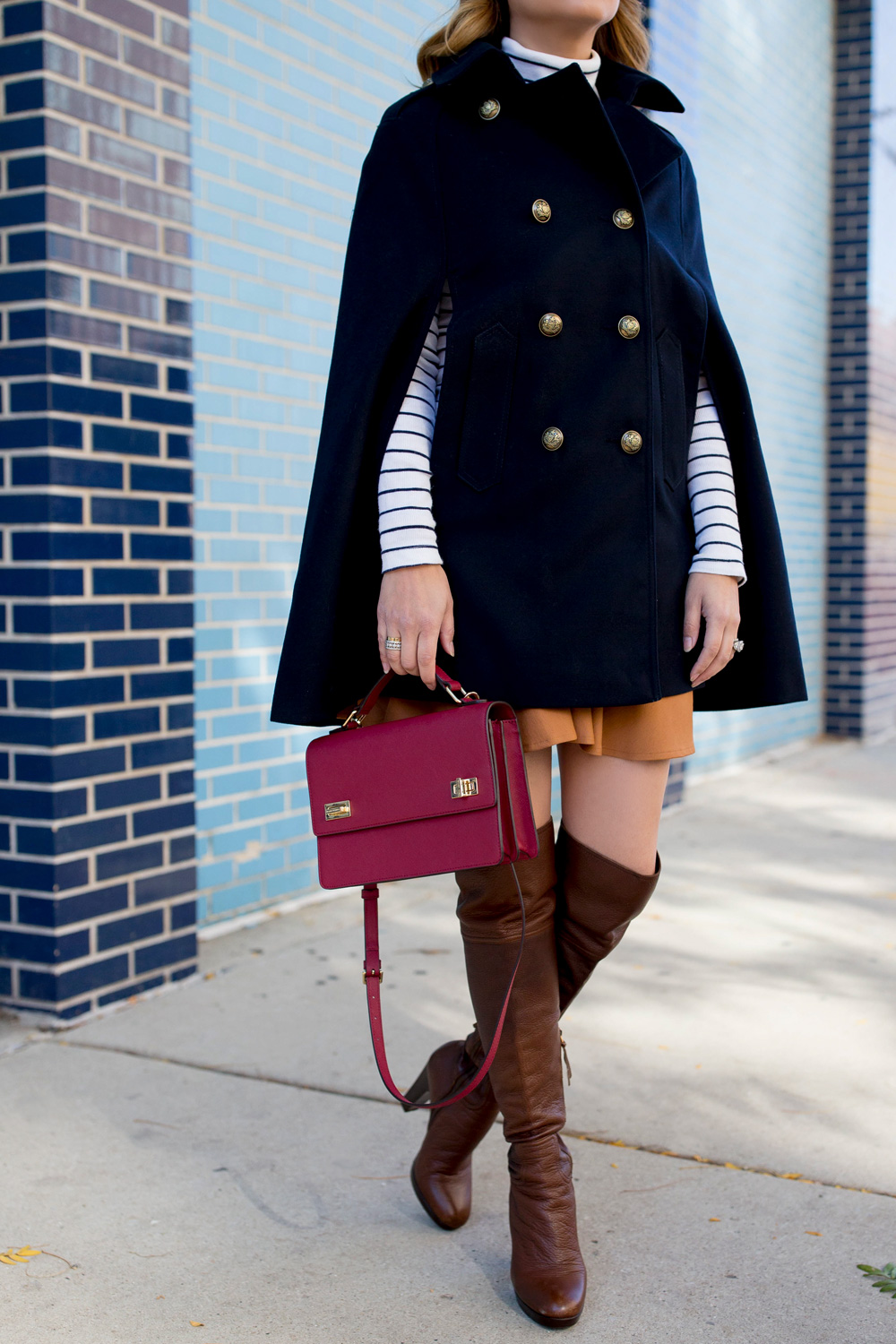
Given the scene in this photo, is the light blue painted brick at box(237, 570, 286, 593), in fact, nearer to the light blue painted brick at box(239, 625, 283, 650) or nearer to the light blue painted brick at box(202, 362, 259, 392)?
the light blue painted brick at box(239, 625, 283, 650)

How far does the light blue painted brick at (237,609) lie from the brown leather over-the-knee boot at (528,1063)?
86.8 inches

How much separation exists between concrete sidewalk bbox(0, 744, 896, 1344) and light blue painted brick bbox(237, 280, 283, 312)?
6.51 ft

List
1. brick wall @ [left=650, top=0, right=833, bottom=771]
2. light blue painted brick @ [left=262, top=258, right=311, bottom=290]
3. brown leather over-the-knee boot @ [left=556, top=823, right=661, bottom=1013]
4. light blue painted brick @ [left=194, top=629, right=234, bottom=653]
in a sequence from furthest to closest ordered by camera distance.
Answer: brick wall @ [left=650, top=0, right=833, bottom=771] → light blue painted brick @ [left=262, top=258, right=311, bottom=290] → light blue painted brick @ [left=194, top=629, right=234, bottom=653] → brown leather over-the-knee boot @ [left=556, top=823, right=661, bottom=1013]

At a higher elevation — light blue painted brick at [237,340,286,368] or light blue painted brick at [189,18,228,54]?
light blue painted brick at [189,18,228,54]

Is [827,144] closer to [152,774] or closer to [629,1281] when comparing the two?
[152,774]

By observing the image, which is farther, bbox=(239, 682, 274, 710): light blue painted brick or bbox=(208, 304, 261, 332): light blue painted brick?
bbox=(239, 682, 274, 710): light blue painted brick

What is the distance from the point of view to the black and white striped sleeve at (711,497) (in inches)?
82.0

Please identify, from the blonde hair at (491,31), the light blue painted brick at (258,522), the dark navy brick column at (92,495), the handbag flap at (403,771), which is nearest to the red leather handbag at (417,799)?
the handbag flap at (403,771)

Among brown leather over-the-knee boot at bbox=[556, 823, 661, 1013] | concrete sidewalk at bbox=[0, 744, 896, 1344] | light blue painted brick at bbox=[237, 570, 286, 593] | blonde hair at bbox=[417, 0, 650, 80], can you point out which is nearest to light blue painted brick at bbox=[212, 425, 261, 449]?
light blue painted brick at bbox=[237, 570, 286, 593]

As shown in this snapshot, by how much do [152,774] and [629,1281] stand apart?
5.88ft

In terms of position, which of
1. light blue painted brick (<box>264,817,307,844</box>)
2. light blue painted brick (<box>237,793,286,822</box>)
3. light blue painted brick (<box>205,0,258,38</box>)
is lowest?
light blue painted brick (<box>264,817,307,844</box>)

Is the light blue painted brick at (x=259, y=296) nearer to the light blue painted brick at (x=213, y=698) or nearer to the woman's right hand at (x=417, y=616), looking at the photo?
the light blue painted brick at (x=213, y=698)

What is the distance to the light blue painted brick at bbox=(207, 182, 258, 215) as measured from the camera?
3.99 metres

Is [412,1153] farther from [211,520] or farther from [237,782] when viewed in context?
[211,520]
